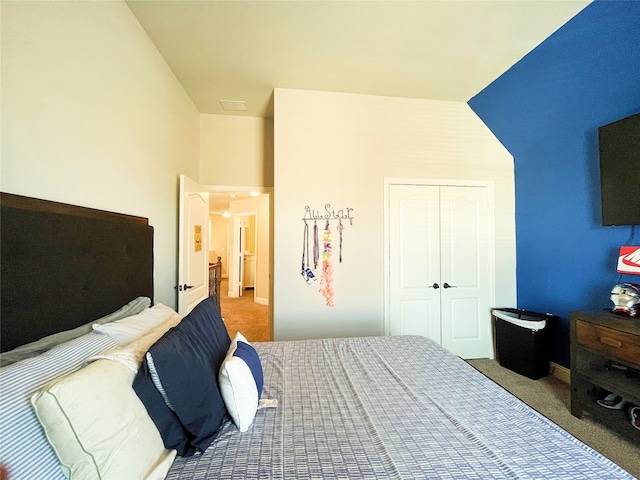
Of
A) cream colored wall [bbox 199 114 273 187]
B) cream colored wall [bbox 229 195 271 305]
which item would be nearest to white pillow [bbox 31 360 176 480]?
cream colored wall [bbox 199 114 273 187]

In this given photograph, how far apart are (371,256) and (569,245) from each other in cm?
183

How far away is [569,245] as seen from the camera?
246 centimetres

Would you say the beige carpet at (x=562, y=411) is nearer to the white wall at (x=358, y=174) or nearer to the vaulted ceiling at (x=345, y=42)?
the white wall at (x=358, y=174)

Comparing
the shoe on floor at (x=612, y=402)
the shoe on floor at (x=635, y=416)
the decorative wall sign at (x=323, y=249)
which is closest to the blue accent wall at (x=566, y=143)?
the shoe on floor at (x=612, y=402)

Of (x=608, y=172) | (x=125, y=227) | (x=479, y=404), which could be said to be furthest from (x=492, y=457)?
(x=608, y=172)

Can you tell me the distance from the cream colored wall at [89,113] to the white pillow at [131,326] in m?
0.63

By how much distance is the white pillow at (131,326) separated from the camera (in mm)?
1115

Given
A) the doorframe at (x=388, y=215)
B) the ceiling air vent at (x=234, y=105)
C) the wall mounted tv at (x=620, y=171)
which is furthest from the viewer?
the ceiling air vent at (x=234, y=105)

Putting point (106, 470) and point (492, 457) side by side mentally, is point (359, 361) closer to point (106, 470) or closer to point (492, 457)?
point (492, 457)

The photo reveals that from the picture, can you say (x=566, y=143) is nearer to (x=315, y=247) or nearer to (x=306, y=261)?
(x=315, y=247)

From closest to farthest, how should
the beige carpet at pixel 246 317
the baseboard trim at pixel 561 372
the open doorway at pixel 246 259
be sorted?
the baseboard trim at pixel 561 372 → the beige carpet at pixel 246 317 → the open doorway at pixel 246 259

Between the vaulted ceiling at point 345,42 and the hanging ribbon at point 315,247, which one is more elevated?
the vaulted ceiling at point 345,42

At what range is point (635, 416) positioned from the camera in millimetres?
1810

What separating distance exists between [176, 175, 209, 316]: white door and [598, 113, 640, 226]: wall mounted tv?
358cm
